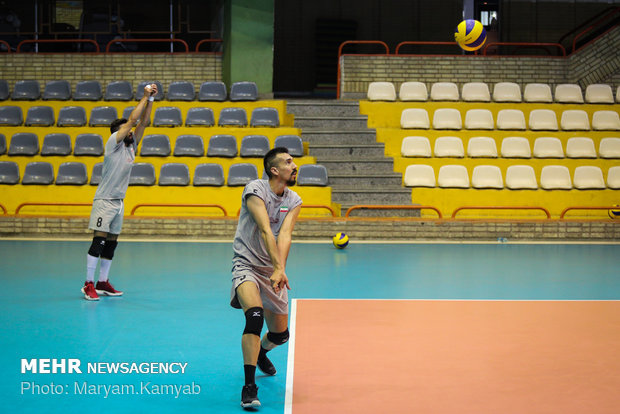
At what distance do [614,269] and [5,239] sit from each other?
10.6 m

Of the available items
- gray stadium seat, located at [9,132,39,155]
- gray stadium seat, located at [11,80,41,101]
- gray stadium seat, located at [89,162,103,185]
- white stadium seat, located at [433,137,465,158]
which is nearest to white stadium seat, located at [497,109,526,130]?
white stadium seat, located at [433,137,465,158]

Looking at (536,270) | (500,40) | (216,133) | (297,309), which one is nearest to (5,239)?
(216,133)

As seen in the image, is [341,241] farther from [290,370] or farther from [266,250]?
[266,250]

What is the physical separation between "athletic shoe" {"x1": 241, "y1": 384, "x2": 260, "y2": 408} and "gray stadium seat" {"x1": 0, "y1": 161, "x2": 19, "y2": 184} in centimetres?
1199

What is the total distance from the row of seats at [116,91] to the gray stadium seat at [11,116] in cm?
86

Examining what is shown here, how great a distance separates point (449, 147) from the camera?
1580 centimetres

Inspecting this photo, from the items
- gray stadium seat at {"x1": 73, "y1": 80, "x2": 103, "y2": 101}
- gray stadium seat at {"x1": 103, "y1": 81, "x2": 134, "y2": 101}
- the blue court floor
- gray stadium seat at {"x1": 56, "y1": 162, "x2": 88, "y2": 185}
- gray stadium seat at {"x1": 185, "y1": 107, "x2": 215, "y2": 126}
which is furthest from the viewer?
gray stadium seat at {"x1": 73, "y1": 80, "x2": 103, "y2": 101}

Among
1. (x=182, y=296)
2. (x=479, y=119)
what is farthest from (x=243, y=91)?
(x=182, y=296)

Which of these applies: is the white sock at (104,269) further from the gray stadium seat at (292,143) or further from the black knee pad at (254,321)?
the gray stadium seat at (292,143)

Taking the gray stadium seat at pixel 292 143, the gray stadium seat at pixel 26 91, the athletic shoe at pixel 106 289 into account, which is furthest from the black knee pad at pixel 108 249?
the gray stadium seat at pixel 26 91

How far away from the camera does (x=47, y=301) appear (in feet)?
25.0

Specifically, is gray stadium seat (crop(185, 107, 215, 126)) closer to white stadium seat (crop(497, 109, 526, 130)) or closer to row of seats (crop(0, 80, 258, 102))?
row of seats (crop(0, 80, 258, 102))

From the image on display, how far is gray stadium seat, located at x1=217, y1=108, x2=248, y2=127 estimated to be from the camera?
16125 millimetres

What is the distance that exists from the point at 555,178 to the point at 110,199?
10.8 metres
